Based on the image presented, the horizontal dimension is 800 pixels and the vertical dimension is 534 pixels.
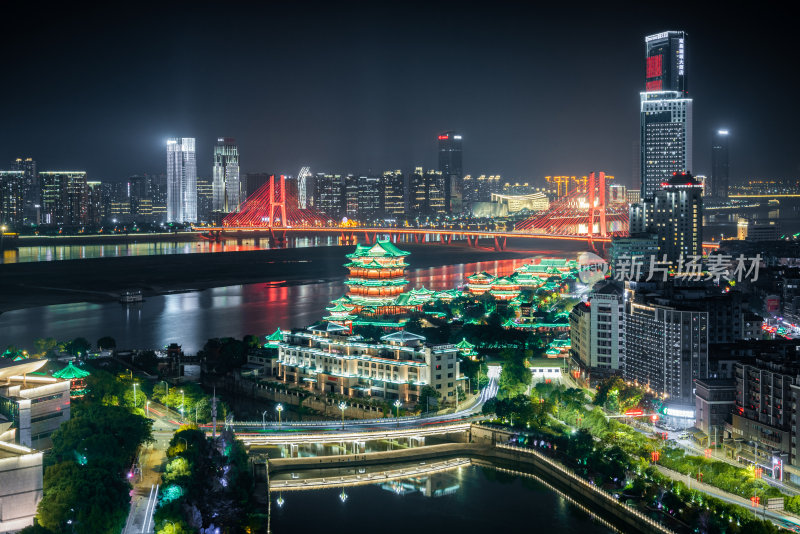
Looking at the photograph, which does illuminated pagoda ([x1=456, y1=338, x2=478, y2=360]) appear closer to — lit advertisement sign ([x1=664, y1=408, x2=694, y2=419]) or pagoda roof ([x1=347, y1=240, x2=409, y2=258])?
lit advertisement sign ([x1=664, y1=408, x2=694, y2=419])

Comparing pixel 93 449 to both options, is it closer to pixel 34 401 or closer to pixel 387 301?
pixel 34 401

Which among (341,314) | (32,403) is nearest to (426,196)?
(341,314)

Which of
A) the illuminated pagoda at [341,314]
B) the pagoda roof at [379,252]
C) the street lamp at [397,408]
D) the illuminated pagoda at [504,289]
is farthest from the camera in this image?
the illuminated pagoda at [504,289]

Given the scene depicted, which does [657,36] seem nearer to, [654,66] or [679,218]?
[654,66]

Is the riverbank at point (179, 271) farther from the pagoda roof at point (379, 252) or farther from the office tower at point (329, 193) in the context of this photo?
the office tower at point (329, 193)

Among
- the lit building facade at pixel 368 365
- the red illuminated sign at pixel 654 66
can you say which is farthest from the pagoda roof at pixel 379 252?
the red illuminated sign at pixel 654 66

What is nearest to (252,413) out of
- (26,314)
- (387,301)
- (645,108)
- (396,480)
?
(396,480)
